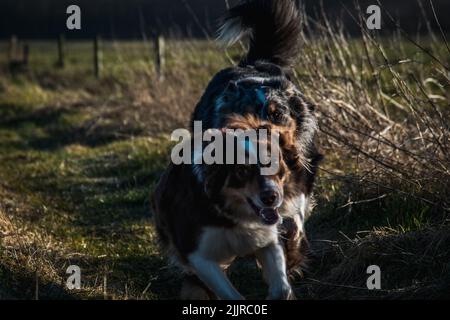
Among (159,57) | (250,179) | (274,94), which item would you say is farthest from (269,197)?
(159,57)

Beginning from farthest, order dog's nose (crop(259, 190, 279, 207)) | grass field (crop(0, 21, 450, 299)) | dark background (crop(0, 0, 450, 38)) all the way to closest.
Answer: dark background (crop(0, 0, 450, 38)) → grass field (crop(0, 21, 450, 299)) → dog's nose (crop(259, 190, 279, 207))

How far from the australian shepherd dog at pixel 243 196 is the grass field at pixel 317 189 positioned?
1.13 ft

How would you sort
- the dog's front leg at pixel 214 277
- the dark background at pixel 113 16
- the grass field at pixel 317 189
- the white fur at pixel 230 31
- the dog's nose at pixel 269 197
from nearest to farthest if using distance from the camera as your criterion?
1. the dog's nose at pixel 269 197
2. the dog's front leg at pixel 214 277
3. the grass field at pixel 317 189
4. the white fur at pixel 230 31
5. the dark background at pixel 113 16

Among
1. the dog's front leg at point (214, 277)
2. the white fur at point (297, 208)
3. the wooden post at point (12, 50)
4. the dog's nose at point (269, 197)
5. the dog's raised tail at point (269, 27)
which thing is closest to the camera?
the dog's nose at point (269, 197)

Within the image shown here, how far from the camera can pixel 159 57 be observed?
1308cm

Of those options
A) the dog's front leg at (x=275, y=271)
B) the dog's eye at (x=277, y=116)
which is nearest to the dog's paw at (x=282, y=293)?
the dog's front leg at (x=275, y=271)

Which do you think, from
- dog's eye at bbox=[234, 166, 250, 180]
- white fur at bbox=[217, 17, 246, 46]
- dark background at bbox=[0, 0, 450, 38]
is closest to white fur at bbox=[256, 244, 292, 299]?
dog's eye at bbox=[234, 166, 250, 180]

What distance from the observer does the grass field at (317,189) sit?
5156 millimetres

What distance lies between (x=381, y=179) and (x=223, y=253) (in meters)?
2.01

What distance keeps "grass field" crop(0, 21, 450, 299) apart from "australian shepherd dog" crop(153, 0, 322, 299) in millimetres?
344

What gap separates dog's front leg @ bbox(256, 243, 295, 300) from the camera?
15.1 feet

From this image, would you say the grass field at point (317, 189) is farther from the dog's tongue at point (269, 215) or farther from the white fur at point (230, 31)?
the white fur at point (230, 31)

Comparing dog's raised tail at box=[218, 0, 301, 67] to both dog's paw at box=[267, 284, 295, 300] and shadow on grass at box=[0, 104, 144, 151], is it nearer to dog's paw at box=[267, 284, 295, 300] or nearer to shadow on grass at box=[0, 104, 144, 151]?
dog's paw at box=[267, 284, 295, 300]

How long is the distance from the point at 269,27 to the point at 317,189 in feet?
5.04
